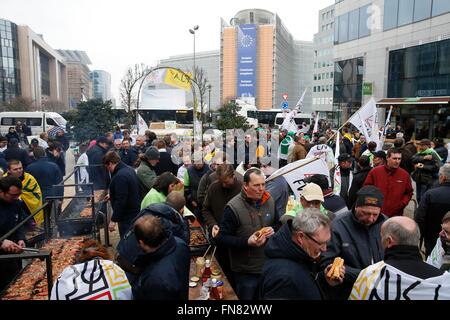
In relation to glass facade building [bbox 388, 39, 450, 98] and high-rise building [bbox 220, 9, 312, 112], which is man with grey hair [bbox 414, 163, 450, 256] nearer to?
glass facade building [bbox 388, 39, 450, 98]

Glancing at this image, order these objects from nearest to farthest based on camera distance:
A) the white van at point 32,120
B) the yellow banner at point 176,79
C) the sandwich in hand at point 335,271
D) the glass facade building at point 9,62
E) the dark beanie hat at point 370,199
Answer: the sandwich in hand at point 335,271 → the dark beanie hat at point 370,199 → the yellow banner at point 176,79 → the white van at point 32,120 → the glass facade building at point 9,62

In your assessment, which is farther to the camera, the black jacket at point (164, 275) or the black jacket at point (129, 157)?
the black jacket at point (129, 157)

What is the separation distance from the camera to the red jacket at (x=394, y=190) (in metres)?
5.69

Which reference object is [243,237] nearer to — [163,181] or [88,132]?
[163,181]

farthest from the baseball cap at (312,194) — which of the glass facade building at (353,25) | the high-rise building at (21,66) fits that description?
the high-rise building at (21,66)

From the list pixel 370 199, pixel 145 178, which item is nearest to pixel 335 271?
pixel 370 199

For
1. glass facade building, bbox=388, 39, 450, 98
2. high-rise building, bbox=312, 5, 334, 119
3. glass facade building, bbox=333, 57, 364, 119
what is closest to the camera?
glass facade building, bbox=388, 39, 450, 98

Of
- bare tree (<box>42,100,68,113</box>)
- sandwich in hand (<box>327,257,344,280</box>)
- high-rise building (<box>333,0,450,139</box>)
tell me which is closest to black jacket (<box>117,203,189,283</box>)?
sandwich in hand (<box>327,257,344,280</box>)

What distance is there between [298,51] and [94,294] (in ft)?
512

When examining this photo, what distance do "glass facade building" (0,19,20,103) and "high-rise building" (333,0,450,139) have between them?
53958mm

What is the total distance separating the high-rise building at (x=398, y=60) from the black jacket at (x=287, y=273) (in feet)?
83.9

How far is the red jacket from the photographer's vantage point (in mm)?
5691

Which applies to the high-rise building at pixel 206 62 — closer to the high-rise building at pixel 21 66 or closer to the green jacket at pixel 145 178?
the high-rise building at pixel 21 66

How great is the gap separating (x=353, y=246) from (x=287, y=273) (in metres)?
1.26
